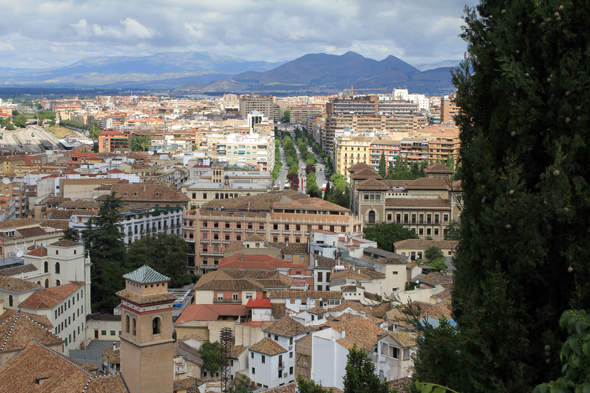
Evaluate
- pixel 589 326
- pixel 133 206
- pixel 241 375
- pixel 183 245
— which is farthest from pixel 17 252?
pixel 589 326

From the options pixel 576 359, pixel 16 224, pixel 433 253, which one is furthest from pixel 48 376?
pixel 433 253

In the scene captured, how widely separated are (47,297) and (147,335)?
1143cm

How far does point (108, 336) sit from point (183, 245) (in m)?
12.9

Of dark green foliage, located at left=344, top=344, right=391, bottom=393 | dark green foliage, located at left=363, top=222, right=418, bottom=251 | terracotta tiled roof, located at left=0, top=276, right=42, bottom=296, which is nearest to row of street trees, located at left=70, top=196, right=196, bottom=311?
terracotta tiled roof, located at left=0, top=276, right=42, bottom=296

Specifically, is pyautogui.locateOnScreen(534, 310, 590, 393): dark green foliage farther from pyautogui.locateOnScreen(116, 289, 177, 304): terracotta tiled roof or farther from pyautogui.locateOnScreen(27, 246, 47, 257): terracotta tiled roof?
pyautogui.locateOnScreen(27, 246, 47, 257): terracotta tiled roof

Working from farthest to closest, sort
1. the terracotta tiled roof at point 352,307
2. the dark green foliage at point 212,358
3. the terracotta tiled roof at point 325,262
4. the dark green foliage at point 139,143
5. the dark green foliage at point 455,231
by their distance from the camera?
the dark green foliage at point 139,143 → the terracotta tiled roof at point 325,262 → the terracotta tiled roof at point 352,307 → the dark green foliage at point 212,358 → the dark green foliage at point 455,231

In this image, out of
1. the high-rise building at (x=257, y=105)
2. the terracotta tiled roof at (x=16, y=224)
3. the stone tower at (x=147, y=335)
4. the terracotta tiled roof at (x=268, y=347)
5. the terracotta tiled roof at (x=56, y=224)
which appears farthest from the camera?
the high-rise building at (x=257, y=105)

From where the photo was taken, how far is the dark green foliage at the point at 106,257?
37781 mm

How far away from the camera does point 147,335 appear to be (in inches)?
755

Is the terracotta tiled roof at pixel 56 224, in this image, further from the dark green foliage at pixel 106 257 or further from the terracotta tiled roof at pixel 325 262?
the terracotta tiled roof at pixel 325 262

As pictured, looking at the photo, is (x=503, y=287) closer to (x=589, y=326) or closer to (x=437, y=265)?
(x=589, y=326)

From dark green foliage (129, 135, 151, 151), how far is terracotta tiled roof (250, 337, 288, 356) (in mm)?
88139

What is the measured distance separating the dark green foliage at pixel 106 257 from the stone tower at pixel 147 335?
60.4 feet

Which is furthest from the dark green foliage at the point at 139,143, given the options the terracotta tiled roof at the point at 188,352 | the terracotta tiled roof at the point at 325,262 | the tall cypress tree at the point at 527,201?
the tall cypress tree at the point at 527,201
